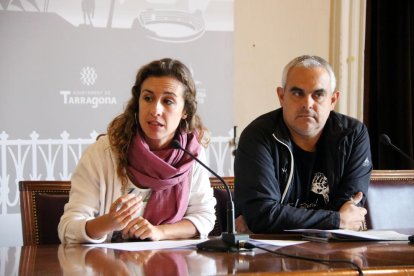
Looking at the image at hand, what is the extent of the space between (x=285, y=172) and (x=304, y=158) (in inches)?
4.3

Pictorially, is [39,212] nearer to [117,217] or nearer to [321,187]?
[117,217]

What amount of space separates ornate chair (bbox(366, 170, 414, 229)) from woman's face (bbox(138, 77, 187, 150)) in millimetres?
904

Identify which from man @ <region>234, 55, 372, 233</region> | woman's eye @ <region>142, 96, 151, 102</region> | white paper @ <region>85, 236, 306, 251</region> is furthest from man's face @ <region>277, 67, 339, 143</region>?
white paper @ <region>85, 236, 306, 251</region>

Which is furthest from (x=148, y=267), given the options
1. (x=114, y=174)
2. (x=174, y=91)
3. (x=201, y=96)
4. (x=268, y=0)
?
(x=268, y=0)

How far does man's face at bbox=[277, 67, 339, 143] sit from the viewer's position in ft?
7.98

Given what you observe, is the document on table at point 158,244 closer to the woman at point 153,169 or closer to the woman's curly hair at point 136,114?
the woman at point 153,169

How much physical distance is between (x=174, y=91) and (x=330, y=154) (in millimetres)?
647

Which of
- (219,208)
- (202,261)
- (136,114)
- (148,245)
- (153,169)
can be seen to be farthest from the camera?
(219,208)

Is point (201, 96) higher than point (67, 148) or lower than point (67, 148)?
higher

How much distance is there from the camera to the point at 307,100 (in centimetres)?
244

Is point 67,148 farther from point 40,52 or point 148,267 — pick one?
point 148,267

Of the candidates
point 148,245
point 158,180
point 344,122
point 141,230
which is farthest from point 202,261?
A: point 344,122

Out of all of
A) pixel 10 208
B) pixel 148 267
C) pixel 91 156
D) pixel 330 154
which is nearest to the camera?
pixel 148 267

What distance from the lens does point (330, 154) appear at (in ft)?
8.05
